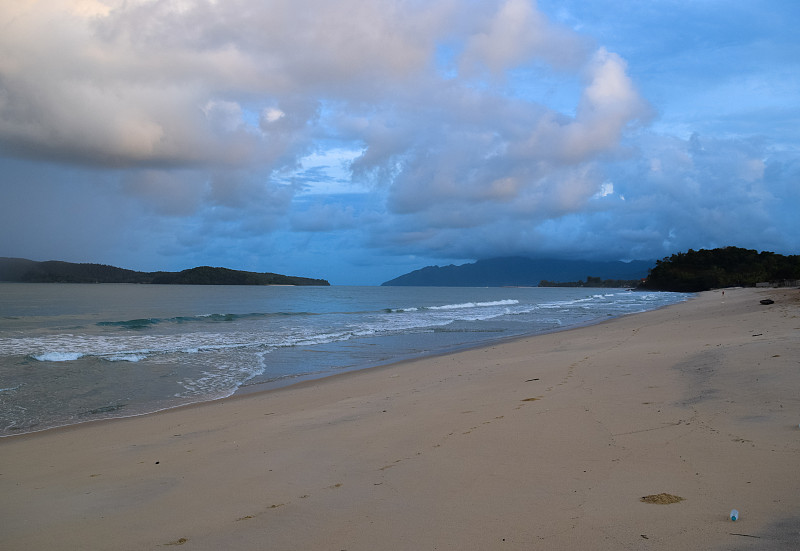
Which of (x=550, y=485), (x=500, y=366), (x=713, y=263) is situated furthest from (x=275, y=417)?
(x=713, y=263)

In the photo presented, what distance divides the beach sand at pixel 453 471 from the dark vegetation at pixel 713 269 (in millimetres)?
111317

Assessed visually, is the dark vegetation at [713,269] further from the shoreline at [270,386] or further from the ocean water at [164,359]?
the shoreline at [270,386]

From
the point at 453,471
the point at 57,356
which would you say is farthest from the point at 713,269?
the point at 453,471

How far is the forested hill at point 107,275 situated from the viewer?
512ft

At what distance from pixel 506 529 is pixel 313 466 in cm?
258

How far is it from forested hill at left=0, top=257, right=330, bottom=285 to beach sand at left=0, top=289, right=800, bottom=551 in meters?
179

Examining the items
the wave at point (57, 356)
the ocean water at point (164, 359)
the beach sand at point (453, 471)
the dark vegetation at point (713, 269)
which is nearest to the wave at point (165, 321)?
the ocean water at point (164, 359)

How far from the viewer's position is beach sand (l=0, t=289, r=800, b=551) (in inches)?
138

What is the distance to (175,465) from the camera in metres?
6.04

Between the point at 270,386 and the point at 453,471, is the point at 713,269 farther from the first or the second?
the point at 453,471

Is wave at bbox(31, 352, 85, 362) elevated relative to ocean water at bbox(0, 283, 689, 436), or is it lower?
elevated

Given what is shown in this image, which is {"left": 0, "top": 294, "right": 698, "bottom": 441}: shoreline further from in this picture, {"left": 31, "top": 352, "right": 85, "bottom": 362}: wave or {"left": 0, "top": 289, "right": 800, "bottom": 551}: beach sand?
{"left": 31, "top": 352, "right": 85, "bottom": 362}: wave

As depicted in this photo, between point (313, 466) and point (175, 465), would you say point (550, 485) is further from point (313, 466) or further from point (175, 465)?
point (175, 465)

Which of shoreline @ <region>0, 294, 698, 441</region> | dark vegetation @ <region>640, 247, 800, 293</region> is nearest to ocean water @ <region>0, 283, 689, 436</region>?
shoreline @ <region>0, 294, 698, 441</region>
